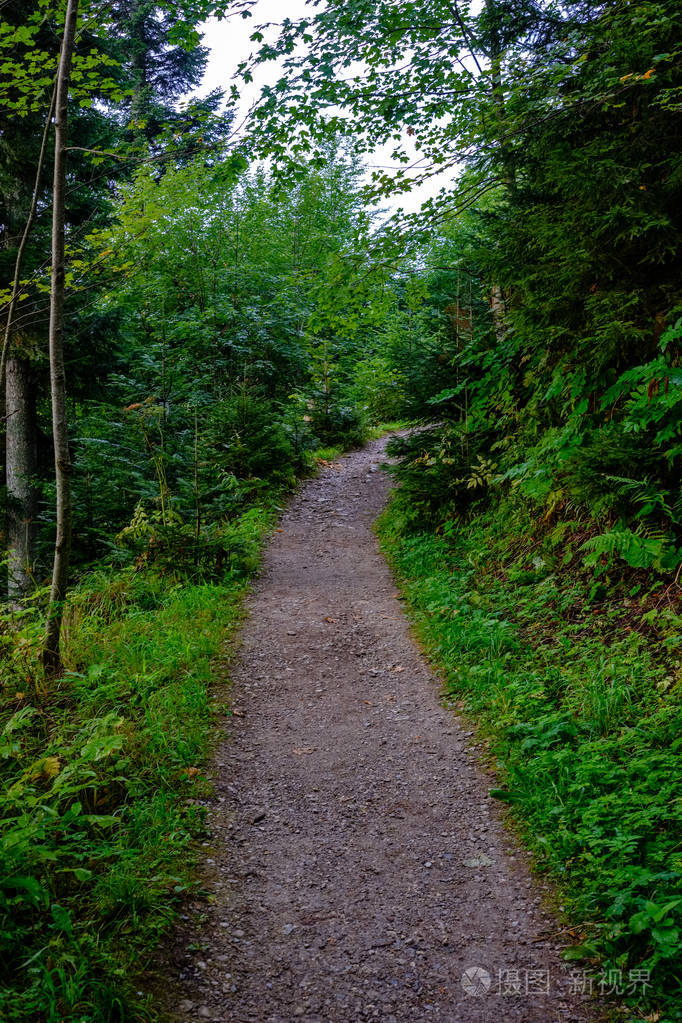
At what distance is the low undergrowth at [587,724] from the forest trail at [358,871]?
9.2 inches

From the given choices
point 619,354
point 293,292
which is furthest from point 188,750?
point 293,292

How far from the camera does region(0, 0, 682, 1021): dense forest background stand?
126 inches

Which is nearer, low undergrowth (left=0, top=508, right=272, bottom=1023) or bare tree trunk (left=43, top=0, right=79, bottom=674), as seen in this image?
low undergrowth (left=0, top=508, right=272, bottom=1023)

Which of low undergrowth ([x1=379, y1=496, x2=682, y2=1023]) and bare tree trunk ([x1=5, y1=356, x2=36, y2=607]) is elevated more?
bare tree trunk ([x1=5, y1=356, x2=36, y2=607])

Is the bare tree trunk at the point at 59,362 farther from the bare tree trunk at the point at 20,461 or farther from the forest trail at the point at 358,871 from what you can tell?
the bare tree trunk at the point at 20,461

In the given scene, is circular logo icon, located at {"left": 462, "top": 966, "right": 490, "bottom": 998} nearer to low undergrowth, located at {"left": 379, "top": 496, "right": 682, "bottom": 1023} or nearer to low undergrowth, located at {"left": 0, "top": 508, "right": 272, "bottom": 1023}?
low undergrowth, located at {"left": 379, "top": 496, "right": 682, "bottom": 1023}

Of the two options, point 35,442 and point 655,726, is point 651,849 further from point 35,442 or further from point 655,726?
point 35,442

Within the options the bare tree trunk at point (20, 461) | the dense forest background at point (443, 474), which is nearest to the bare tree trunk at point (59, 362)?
the dense forest background at point (443, 474)

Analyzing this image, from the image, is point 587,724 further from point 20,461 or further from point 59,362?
point 20,461

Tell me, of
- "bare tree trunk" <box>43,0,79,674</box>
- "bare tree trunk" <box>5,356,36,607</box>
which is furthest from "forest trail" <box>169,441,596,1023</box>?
"bare tree trunk" <box>5,356,36,607</box>

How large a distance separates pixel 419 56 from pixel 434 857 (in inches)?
351

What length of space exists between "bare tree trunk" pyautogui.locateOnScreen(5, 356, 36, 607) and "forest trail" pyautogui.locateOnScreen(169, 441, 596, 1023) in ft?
19.2

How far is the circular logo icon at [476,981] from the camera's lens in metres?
2.72

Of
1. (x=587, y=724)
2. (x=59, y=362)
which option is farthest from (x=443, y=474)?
(x=59, y=362)
